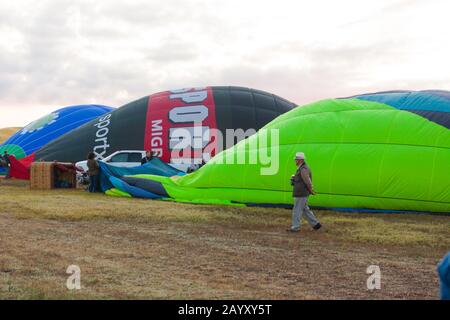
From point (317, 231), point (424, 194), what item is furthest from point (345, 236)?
point (424, 194)

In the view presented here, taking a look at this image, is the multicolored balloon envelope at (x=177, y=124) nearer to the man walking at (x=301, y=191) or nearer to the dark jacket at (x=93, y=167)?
the dark jacket at (x=93, y=167)

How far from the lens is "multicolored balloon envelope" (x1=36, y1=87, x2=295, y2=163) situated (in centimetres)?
2147

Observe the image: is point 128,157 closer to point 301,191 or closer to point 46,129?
point 46,129

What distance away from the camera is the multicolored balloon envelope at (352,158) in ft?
40.1

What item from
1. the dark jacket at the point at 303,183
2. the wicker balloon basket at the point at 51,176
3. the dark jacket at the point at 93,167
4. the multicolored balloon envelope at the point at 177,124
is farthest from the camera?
the multicolored balloon envelope at the point at 177,124

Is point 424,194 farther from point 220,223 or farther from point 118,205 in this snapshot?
point 118,205

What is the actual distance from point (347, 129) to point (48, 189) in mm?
11340

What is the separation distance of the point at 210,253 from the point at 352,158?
601 centimetres

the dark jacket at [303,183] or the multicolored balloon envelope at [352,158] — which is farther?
the multicolored balloon envelope at [352,158]

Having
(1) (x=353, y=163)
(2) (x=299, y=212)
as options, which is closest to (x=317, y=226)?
(2) (x=299, y=212)

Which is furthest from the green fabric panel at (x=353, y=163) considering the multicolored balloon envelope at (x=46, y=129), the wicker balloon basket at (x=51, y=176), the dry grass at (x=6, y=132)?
the dry grass at (x=6, y=132)

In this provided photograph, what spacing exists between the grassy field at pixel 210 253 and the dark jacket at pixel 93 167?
4.32 m

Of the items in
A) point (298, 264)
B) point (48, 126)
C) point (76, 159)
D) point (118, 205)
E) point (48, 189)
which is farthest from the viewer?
point (48, 126)

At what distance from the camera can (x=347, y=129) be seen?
13258 mm
